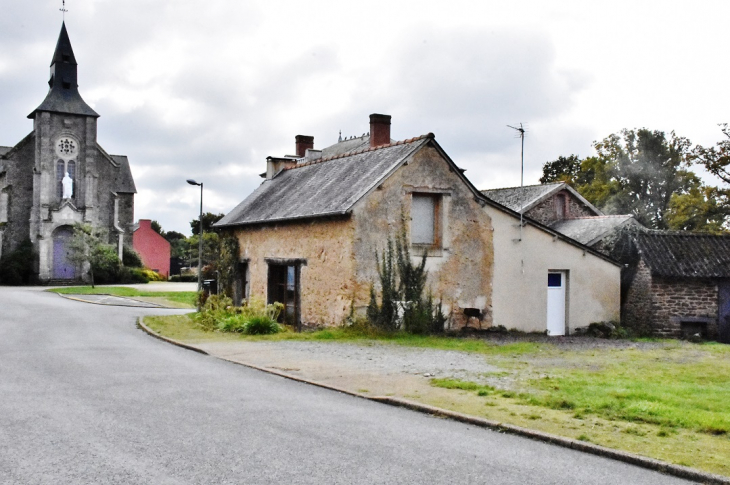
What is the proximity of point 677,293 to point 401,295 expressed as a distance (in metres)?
11.6

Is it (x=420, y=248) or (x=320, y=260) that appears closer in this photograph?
(x=420, y=248)

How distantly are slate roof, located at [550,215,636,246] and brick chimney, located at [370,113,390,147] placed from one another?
955cm

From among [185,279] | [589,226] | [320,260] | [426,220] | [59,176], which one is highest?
[59,176]

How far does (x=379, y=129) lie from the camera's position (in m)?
26.5

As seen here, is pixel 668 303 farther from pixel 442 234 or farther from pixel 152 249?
pixel 152 249

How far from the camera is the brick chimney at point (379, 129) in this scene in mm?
26297

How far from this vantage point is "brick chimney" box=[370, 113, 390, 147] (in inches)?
1035

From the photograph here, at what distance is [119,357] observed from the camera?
1419cm

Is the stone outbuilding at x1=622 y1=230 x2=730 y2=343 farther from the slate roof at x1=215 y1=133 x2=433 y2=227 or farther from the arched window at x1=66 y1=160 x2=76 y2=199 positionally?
the arched window at x1=66 y1=160 x2=76 y2=199

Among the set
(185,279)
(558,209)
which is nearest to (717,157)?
(558,209)

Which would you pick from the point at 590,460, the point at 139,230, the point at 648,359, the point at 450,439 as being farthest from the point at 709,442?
the point at 139,230

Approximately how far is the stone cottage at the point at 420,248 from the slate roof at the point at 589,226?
676 centimetres

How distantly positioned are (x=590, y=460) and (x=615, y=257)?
21.2 meters

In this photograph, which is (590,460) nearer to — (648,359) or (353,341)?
(648,359)
